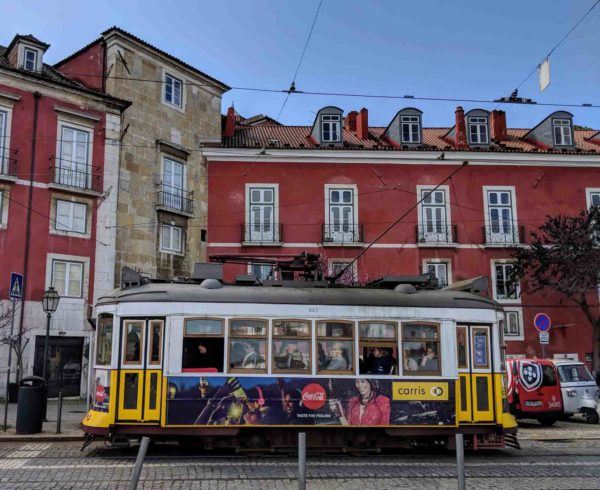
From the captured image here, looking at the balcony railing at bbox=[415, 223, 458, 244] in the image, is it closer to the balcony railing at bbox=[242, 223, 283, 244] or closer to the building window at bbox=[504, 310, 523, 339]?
the building window at bbox=[504, 310, 523, 339]

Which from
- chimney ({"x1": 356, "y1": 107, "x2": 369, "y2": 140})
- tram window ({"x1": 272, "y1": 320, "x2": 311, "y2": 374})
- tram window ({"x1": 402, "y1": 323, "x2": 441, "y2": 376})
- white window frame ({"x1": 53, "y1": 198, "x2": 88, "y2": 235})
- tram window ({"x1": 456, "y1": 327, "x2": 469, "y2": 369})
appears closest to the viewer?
tram window ({"x1": 272, "y1": 320, "x2": 311, "y2": 374})

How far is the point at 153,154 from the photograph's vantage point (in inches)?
1029

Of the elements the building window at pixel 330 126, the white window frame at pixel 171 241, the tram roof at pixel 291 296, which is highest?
→ the building window at pixel 330 126

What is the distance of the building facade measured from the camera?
82.2 ft

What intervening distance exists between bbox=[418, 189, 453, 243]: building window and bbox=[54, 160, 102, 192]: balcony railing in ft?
43.7

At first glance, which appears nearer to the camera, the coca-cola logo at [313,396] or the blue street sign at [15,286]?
the coca-cola logo at [313,396]

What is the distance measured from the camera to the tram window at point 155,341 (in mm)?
10594

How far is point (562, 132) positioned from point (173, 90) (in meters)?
17.9

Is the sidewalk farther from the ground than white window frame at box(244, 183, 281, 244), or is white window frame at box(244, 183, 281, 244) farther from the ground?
white window frame at box(244, 183, 281, 244)

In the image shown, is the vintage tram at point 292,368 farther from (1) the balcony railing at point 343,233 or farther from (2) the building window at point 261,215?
(1) the balcony railing at point 343,233

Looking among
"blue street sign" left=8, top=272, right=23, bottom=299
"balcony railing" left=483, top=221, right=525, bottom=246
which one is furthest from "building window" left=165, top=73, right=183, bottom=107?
"blue street sign" left=8, top=272, right=23, bottom=299

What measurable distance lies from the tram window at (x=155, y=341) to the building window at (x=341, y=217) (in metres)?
16.8

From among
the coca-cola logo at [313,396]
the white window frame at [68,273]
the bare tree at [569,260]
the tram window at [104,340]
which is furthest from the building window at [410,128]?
the tram window at [104,340]

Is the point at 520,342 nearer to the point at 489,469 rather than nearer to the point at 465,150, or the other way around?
the point at 465,150
